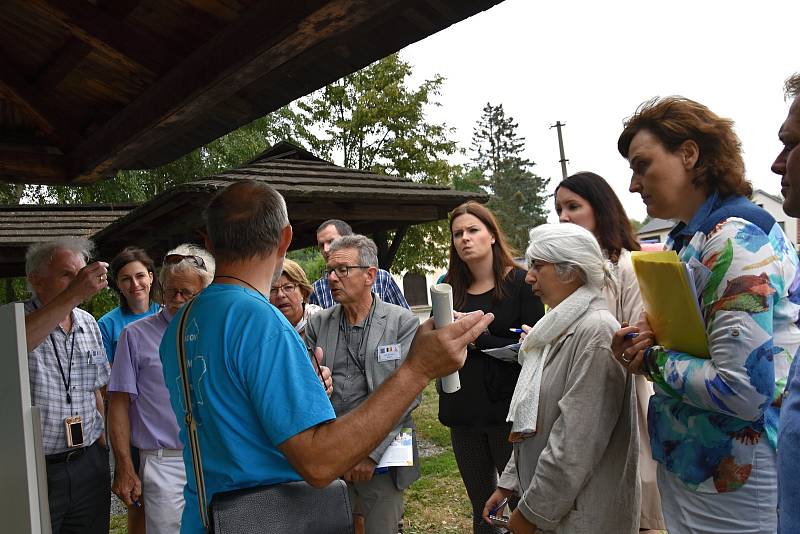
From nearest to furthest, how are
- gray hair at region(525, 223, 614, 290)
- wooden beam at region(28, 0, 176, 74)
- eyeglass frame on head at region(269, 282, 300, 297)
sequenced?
wooden beam at region(28, 0, 176, 74), gray hair at region(525, 223, 614, 290), eyeglass frame on head at region(269, 282, 300, 297)

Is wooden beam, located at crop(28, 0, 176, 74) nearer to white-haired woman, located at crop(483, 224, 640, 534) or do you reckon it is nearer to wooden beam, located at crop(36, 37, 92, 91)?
wooden beam, located at crop(36, 37, 92, 91)

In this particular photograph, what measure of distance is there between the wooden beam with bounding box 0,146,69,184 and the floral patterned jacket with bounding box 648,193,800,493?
3.50 m

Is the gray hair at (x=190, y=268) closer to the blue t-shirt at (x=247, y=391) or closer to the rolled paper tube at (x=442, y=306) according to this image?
the blue t-shirt at (x=247, y=391)

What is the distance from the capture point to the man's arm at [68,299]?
2.82m

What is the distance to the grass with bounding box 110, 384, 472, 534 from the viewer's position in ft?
16.4

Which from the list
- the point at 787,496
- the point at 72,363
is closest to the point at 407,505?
the point at 72,363

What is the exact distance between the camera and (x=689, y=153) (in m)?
1.99

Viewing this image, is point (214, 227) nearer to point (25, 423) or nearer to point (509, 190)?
point (25, 423)

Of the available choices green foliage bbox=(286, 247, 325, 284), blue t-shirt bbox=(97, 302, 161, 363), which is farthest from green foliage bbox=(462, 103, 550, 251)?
blue t-shirt bbox=(97, 302, 161, 363)

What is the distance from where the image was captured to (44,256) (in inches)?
139

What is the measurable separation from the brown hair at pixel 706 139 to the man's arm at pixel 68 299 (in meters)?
2.50

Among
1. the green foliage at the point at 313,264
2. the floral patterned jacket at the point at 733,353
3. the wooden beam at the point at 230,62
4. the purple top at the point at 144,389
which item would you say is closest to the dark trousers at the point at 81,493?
the purple top at the point at 144,389

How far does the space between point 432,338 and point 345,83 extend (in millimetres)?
17303

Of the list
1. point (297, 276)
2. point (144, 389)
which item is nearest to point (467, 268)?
point (297, 276)
